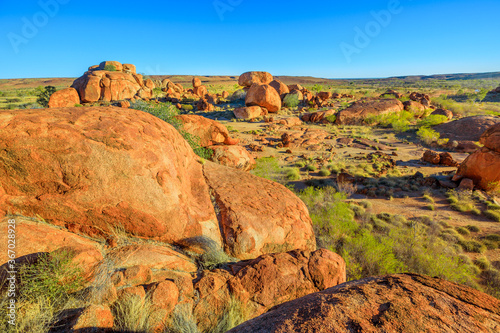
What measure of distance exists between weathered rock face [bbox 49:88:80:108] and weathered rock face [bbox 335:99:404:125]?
1190 inches

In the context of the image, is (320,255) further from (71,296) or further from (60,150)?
(60,150)

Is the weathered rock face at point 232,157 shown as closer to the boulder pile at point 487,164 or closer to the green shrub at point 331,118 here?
the boulder pile at point 487,164

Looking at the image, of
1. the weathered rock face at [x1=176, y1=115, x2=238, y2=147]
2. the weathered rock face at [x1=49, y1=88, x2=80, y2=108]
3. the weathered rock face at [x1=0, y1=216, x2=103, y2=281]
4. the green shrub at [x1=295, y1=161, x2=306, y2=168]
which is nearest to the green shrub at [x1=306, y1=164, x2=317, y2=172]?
the green shrub at [x1=295, y1=161, x2=306, y2=168]

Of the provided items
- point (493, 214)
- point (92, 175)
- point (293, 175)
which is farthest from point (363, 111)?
point (92, 175)

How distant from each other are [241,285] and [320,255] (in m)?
1.59

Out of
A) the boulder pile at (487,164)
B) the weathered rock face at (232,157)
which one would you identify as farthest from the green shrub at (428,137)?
the weathered rock face at (232,157)

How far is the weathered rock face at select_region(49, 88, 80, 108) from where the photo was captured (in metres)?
24.8

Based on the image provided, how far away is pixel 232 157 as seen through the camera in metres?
10.9

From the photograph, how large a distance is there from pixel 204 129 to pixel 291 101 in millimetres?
22646

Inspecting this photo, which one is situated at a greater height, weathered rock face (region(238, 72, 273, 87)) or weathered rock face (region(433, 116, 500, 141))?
weathered rock face (region(238, 72, 273, 87))

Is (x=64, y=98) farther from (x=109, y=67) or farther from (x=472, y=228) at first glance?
(x=472, y=228)

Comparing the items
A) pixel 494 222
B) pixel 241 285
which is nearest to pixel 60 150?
pixel 241 285

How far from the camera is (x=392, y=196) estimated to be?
34.1ft

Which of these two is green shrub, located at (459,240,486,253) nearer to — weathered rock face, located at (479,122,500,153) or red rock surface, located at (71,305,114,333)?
weathered rock face, located at (479,122,500,153)
